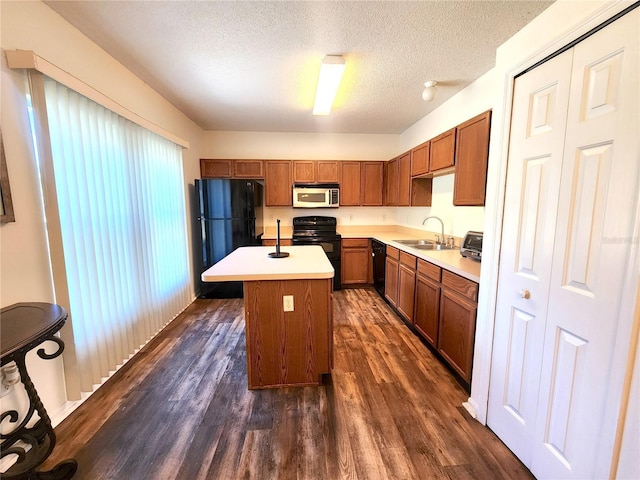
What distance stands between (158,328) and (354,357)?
2037 mm

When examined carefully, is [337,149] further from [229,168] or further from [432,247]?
[432,247]

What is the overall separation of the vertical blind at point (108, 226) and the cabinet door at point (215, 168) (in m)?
1.20

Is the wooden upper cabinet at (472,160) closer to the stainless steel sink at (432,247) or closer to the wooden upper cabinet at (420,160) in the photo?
the wooden upper cabinet at (420,160)

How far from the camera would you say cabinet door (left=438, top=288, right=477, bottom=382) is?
181 cm

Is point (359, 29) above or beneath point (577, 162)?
above

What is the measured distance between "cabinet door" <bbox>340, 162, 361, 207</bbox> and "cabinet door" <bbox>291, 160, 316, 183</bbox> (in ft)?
1.60

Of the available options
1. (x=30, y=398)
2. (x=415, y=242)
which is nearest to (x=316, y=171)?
(x=415, y=242)

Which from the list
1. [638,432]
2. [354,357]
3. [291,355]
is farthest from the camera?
[354,357]

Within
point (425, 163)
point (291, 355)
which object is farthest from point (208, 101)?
point (291, 355)

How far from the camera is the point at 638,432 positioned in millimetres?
878

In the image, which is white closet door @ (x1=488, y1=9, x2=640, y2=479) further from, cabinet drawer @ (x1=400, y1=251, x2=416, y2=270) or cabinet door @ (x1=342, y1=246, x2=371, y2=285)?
cabinet door @ (x1=342, y1=246, x2=371, y2=285)

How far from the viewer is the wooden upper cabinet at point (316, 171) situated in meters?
4.23

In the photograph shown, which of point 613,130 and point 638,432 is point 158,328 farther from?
point 613,130

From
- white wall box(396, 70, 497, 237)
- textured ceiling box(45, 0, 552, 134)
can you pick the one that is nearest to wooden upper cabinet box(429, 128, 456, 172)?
white wall box(396, 70, 497, 237)
